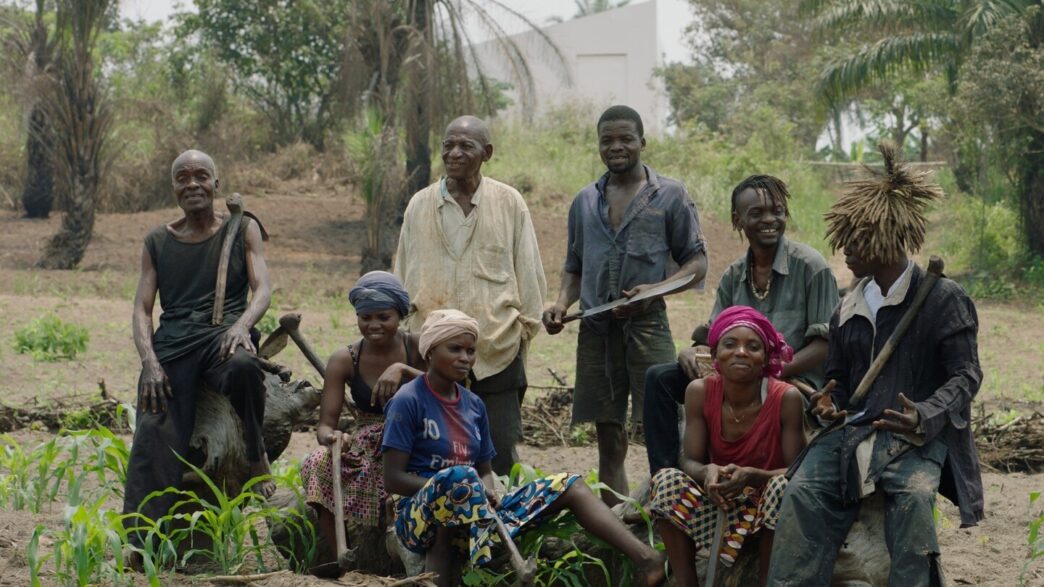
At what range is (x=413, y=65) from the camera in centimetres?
1622

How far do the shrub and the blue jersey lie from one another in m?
6.78

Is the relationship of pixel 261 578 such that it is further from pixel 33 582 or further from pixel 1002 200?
pixel 1002 200

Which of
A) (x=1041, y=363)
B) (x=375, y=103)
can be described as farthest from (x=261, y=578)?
(x=375, y=103)

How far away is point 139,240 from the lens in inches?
762

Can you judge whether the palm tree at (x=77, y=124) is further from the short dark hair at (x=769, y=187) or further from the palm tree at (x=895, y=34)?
the short dark hair at (x=769, y=187)

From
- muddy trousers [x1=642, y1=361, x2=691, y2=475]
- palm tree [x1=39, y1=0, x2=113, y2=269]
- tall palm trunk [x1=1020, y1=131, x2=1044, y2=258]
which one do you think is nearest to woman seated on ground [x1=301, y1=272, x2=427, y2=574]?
muddy trousers [x1=642, y1=361, x2=691, y2=475]

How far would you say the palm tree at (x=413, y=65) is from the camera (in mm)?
16391

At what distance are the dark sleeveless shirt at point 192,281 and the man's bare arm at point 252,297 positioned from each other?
0.13ft

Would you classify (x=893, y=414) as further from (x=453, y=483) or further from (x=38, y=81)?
(x=38, y=81)

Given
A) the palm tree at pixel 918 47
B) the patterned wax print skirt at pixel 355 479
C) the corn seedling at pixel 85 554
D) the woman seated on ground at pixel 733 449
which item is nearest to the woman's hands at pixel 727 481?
the woman seated on ground at pixel 733 449

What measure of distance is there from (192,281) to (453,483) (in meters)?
1.74

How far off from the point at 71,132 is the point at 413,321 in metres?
12.3

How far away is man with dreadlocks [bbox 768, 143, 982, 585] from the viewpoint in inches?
165

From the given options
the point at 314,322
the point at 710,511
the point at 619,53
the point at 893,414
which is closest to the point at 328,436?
the point at 710,511
